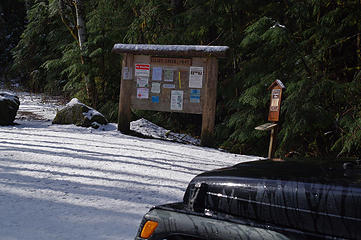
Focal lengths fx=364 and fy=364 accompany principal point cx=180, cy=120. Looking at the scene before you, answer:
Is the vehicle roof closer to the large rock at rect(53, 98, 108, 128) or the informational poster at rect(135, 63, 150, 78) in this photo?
the informational poster at rect(135, 63, 150, 78)

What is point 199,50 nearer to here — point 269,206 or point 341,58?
point 341,58

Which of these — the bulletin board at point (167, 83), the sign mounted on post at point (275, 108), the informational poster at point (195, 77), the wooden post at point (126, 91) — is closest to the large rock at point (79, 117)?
the wooden post at point (126, 91)

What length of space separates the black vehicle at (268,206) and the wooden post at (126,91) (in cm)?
772

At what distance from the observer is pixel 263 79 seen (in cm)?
991

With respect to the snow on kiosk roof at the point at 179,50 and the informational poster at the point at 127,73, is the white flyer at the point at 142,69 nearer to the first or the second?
the informational poster at the point at 127,73

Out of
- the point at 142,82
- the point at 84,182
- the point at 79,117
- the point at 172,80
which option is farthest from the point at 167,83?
the point at 84,182

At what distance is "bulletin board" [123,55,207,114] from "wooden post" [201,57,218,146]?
0.12 meters

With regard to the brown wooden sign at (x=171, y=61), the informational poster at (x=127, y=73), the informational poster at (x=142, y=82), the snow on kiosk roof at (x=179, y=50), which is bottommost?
the informational poster at (x=142, y=82)

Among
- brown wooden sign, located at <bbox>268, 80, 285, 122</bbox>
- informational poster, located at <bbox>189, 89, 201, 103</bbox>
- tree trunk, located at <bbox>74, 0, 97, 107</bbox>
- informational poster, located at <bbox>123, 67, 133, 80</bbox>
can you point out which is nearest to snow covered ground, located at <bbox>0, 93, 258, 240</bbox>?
brown wooden sign, located at <bbox>268, 80, 285, 122</bbox>

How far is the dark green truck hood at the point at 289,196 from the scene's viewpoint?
1.43 metres

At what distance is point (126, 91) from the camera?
31.3 feet

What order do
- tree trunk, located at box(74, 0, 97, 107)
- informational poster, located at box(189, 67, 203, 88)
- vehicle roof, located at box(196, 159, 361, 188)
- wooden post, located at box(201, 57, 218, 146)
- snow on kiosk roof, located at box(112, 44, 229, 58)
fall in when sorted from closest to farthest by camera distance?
vehicle roof, located at box(196, 159, 361, 188), snow on kiosk roof, located at box(112, 44, 229, 58), wooden post, located at box(201, 57, 218, 146), informational poster, located at box(189, 67, 203, 88), tree trunk, located at box(74, 0, 97, 107)

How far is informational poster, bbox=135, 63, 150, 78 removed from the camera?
9.45m

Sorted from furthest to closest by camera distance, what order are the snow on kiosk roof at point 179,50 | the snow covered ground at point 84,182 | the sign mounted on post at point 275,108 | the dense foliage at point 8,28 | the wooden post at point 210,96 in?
the dense foliage at point 8,28 → the wooden post at point 210,96 → the snow on kiosk roof at point 179,50 → the sign mounted on post at point 275,108 → the snow covered ground at point 84,182
